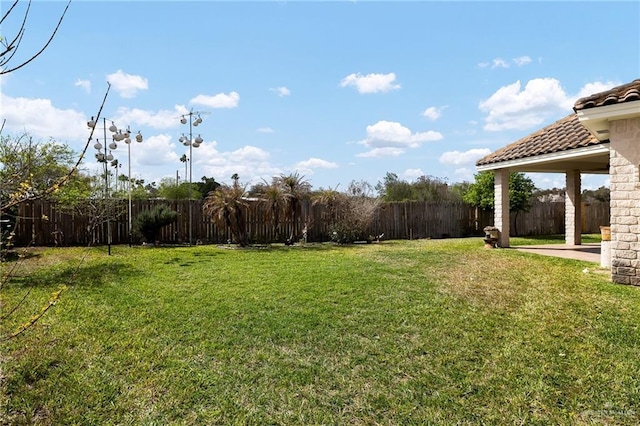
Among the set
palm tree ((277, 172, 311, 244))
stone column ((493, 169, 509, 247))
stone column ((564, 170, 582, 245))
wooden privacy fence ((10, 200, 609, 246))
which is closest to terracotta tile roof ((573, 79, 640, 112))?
stone column ((493, 169, 509, 247))

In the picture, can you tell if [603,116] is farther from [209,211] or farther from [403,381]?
[209,211]

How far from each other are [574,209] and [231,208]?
441 inches

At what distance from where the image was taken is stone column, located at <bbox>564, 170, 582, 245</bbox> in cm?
1338

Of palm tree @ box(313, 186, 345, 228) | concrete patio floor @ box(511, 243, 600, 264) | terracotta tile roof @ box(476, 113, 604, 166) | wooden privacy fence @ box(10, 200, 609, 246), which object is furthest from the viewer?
palm tree @ box(313, 186, 345, 228)

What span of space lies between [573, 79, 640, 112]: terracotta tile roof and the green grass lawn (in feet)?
9.77

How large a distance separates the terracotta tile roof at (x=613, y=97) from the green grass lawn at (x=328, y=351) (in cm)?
298

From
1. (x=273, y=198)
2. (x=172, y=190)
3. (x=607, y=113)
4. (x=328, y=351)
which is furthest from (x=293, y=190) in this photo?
(x=172, y=190)

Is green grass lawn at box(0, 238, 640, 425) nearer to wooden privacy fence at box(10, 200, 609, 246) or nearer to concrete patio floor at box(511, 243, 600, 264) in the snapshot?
concrete patio floor at box(511, 243, 600, 264)

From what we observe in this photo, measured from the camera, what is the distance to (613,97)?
21.5 feet

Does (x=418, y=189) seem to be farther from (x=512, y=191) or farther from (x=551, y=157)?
(x=551, y=157)

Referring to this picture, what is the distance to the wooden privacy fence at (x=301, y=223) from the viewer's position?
14070 millimetres

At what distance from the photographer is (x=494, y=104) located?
40.7 ft

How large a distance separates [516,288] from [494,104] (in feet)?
23.8

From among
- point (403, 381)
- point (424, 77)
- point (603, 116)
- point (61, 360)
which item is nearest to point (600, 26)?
point (603, 116)
